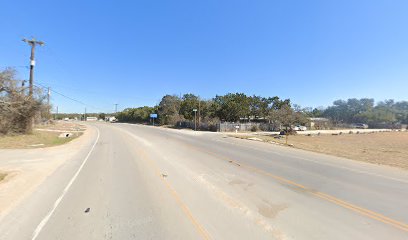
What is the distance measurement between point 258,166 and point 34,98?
93.5 feet

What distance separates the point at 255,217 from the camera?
565 cm

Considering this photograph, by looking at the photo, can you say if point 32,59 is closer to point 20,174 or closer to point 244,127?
point 20,174

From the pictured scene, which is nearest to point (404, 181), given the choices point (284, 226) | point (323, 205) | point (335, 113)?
point (323, 205)

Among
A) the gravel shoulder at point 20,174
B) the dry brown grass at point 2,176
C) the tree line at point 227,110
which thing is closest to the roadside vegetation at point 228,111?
the tree line at point 227,110

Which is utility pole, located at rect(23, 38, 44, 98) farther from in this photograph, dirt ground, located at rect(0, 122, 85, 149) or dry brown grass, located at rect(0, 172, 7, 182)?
dry brown grass, located at rect(0, 172, 7, 182)

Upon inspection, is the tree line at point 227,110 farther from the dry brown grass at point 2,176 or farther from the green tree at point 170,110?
the dry brown grass at point 2,176

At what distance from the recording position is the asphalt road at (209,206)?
4922mm

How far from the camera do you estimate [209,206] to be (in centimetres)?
630

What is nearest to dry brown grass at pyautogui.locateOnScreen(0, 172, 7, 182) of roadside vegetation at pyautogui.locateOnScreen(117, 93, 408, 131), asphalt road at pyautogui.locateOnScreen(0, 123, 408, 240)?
asphalt road at pyautogui.locateOnScreen(0, 123, 408, 240)

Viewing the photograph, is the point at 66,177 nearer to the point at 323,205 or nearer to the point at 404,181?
the point at 323,205

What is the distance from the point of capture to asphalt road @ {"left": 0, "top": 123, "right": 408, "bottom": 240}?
4922 mm

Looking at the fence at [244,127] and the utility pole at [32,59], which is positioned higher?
the utility pole at [32,59]

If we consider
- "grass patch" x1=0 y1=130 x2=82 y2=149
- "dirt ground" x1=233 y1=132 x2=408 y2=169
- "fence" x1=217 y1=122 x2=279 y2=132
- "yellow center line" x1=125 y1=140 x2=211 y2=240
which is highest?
"fence" x1=217 y1=122 x2=279 y2=132

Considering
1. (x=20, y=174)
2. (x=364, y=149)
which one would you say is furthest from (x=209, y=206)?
(x=364, y=149)
